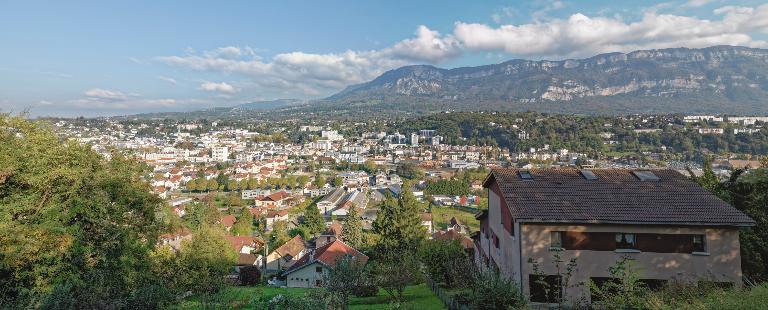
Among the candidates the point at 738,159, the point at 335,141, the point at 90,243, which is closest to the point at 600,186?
the point at 90,243

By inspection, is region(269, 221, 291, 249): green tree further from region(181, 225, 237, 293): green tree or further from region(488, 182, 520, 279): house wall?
region(488, 182, 520, 279): house wall

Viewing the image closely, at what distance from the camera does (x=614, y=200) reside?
12.4 m

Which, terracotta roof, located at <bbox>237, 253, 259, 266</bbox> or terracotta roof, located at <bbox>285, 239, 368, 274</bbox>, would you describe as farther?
terracotta roof, located at <bbox>237, 253, 259, 266</bbox>

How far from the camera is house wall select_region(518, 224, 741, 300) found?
1144 cm

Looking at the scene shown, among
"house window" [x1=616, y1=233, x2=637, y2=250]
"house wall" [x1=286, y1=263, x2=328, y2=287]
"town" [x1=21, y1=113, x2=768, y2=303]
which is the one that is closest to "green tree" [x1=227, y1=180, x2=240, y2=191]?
"town" [x1=21, y1=113, x2=768, y2=303]

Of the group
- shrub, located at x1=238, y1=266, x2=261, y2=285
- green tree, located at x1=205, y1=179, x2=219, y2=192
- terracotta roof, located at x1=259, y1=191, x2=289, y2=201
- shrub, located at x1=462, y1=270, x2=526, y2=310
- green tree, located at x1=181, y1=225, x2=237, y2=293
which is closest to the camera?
shrub, located at x1=462, y1=270, x2=526, y2=310

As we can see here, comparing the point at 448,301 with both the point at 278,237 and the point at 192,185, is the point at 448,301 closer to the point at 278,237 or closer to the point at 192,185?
the point at 278,237

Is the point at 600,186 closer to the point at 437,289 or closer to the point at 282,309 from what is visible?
the point at 437,289

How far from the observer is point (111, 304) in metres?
7.02

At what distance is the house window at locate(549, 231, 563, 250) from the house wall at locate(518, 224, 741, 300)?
9cm

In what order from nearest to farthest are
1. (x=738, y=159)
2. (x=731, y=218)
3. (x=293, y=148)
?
(x=731, y=218), (x=738, y=159), (x=293, y=148)

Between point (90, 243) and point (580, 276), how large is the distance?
505 inches

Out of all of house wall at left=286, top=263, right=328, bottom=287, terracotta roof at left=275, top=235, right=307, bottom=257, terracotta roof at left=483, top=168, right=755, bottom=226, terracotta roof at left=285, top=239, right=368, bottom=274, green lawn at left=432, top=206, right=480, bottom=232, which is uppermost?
Answer: terracotta roof at left=483, top=168, right=755, bottom=226

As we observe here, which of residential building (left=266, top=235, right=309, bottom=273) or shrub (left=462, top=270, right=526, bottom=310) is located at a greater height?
shrub (left=462, top=270, right=526, bottom=310)
